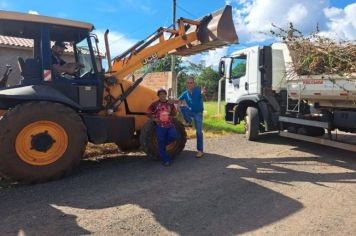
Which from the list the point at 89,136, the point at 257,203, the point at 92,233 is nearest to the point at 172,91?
the point at 89,136

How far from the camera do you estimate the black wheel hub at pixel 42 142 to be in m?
6.47

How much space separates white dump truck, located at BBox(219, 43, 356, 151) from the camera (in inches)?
317

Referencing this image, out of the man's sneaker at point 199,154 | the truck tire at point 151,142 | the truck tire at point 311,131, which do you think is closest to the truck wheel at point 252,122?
the truck tire at point 311,131

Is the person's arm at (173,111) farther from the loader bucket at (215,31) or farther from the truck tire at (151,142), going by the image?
the loader bucket at (215,31)

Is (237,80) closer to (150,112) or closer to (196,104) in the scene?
(196,104)

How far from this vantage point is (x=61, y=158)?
6.66m

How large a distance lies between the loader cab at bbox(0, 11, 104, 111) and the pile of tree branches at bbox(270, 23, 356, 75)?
4017mm

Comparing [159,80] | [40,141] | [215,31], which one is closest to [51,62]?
[40,141]

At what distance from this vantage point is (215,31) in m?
7.97

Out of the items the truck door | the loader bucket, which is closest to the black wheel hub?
the loader bucket

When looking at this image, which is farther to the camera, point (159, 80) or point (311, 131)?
point (159, 80)

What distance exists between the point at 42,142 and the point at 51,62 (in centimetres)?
142

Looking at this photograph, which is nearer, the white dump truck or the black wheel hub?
the black wheel hub

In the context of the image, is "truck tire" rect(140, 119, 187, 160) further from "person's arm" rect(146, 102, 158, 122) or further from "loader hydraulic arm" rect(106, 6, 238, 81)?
"loader hydraulic arm" rect(106, 6, 238, 81)
